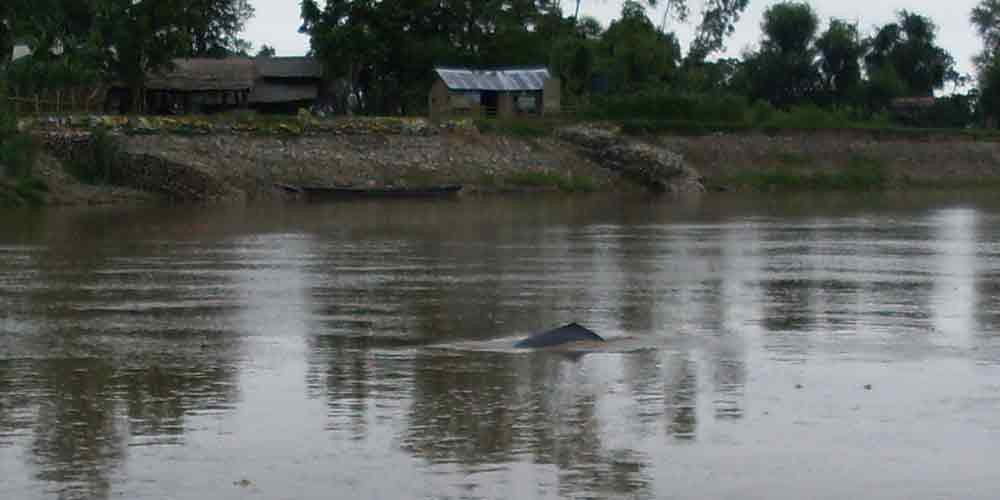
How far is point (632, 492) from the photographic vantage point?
1112cm

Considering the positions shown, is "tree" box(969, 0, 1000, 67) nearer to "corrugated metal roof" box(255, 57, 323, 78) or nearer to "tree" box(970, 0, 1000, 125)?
"tree" box(970, 0, 1000, 125)

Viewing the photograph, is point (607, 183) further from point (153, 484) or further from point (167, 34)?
point (153, 484)

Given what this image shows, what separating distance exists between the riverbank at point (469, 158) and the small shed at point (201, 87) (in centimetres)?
1267

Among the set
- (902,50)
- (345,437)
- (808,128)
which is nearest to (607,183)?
(808,128)

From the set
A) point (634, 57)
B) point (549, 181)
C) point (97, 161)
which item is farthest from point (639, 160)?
point (97, 161)

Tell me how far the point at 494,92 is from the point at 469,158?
42.7ft

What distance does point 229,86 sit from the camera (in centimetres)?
7869

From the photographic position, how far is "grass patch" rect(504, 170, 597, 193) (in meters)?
66.4

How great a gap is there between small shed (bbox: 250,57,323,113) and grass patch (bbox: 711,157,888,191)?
22565mm

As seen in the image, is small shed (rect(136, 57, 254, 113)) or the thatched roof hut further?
small shed (rect(136, 57, 254, 113))

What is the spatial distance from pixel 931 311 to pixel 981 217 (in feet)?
91.5

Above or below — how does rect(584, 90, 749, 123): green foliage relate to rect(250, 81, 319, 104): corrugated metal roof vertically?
below

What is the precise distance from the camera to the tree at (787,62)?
103m

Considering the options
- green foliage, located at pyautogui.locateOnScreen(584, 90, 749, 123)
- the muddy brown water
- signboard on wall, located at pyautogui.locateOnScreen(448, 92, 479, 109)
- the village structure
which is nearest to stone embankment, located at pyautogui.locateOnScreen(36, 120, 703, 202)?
green foliage, located at pyautogui.locateOnScreen(584, 90, 749, 123)
